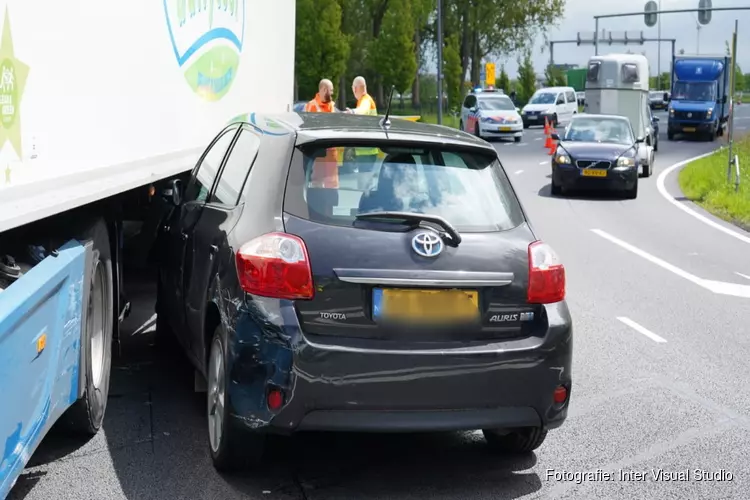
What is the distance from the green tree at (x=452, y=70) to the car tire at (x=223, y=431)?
2547 inches

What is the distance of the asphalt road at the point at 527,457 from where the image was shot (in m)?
5.23

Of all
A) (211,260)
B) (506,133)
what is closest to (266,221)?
(211,260)

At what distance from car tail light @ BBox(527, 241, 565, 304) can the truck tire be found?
6.70 feet

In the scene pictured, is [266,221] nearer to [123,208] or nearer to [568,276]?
[123,208]

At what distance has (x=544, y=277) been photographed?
5.23m

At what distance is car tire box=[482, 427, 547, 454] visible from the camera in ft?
18.3

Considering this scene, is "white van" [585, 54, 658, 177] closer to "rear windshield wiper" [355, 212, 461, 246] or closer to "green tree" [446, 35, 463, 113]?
"green tree" [446, 35, 463, 113]

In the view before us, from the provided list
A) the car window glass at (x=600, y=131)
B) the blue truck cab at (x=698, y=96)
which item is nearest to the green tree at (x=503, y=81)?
the blue truck cab at (x=698, y=96)

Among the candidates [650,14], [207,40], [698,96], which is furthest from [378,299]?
[650,14]

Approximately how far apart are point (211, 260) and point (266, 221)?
2.14 feet

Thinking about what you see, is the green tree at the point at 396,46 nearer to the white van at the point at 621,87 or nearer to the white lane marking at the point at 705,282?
the white van at the point at 621,87

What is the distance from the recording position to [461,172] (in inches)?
217

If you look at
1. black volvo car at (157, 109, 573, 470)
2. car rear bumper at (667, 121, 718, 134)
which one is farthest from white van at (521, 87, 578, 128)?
black volvo car at (157, 109, 573, 470)

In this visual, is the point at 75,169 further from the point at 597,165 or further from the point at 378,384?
the point at 597,165
